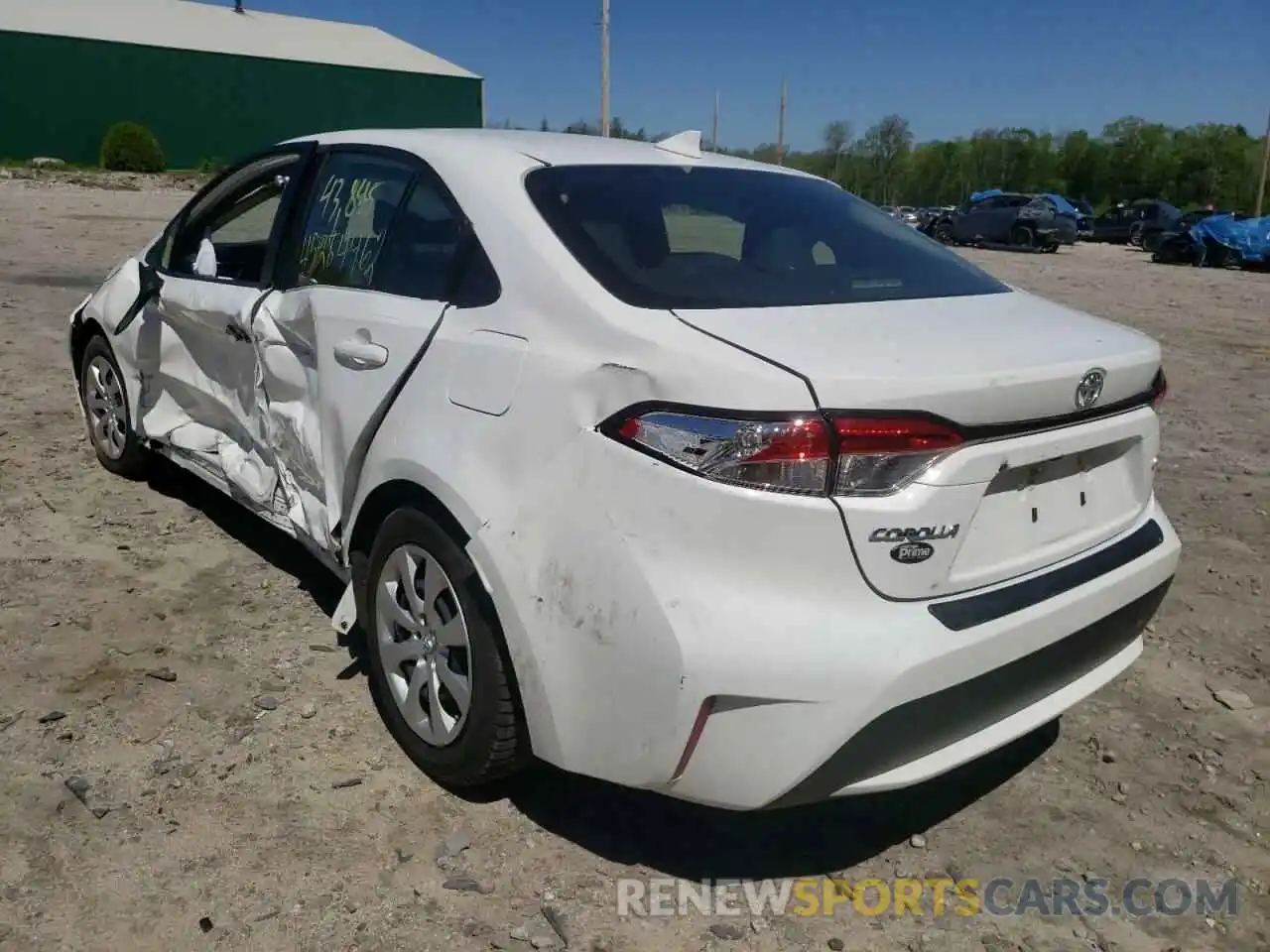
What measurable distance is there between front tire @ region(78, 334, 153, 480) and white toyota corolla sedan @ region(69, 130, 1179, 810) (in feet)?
5.87

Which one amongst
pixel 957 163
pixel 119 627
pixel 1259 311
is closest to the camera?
pixel 119 627

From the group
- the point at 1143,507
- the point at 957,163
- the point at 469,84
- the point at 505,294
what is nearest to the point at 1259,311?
the point at 1143,507

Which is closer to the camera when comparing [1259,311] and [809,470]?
[809,470]

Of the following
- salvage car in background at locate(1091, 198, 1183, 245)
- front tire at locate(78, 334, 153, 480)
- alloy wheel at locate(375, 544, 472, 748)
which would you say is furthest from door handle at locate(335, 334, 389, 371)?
salvage car in background at locate(1091, 198, 1183, 245)

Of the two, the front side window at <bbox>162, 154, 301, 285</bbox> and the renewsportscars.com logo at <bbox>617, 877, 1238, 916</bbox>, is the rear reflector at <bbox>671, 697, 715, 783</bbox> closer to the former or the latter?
the renewsportscars.com logo at <bbox>617, 877, 1238, 916</bbox>

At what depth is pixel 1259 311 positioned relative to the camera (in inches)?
545

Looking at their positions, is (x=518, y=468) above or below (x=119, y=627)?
above

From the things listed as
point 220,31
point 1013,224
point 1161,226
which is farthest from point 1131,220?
point 220,31

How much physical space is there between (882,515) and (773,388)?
0.32 metres

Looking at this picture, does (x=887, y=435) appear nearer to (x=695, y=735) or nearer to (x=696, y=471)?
(x=696, y=471)

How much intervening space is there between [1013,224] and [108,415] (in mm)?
26461

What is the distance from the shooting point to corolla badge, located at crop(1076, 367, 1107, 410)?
7.63 ft

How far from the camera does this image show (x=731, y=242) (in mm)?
2891

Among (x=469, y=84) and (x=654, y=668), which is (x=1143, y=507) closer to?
(x=654, y=668)
